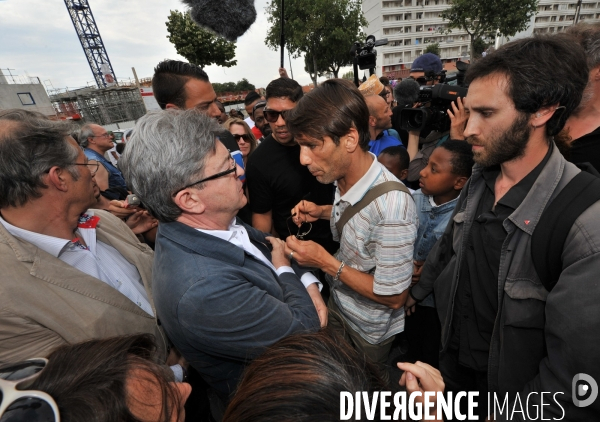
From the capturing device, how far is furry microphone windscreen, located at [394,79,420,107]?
4.91 meters

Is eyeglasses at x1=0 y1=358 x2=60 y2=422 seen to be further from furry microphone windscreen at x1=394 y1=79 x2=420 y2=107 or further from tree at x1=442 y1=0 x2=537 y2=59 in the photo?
tree at x1=442 y1=0 x2=537 y2=59

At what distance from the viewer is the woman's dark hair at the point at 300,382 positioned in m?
0.71

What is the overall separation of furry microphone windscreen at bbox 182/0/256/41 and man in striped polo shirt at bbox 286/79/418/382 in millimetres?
1771

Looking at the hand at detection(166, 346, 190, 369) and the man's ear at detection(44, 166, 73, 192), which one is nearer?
the man's ear at detection(44, 166, 73, 192)

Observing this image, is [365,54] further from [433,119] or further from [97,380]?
[97,380]

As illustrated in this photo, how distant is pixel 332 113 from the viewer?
1685 millimetres

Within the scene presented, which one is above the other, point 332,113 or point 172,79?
point 172,79

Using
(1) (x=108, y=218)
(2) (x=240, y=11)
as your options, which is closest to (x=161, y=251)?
(1) (x=108, y=218)

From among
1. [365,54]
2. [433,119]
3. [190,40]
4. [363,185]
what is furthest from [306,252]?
[190,40]

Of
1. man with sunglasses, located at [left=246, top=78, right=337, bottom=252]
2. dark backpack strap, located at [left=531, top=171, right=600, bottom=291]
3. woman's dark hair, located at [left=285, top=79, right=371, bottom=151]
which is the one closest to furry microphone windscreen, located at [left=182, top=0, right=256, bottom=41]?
man with sunglasses, located at [left=246, top=78, right=337, bottom=252]

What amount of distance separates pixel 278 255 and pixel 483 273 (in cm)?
118

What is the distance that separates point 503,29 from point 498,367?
115ft

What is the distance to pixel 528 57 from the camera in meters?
1.34

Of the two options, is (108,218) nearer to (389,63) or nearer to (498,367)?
(498,367)
